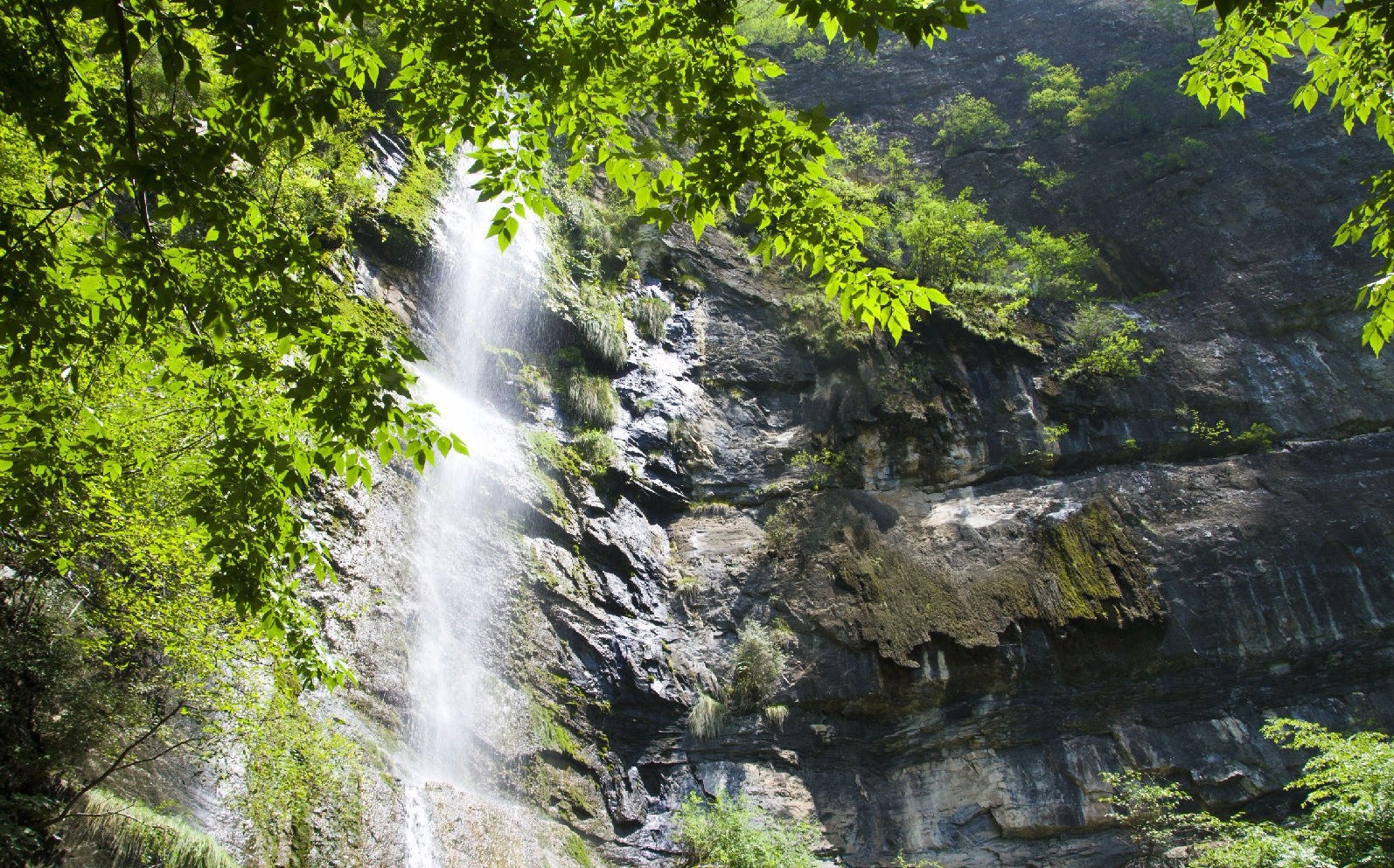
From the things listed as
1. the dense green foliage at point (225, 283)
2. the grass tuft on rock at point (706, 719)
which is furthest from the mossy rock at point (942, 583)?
the dense green foliage at point (225, 283)

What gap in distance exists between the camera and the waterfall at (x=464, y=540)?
8031 millimetres

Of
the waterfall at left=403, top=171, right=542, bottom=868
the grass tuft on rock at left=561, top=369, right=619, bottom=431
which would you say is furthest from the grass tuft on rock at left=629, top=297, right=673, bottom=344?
the waterfall at left=403, top=171, right=542, bottom=868

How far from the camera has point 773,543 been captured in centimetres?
1288

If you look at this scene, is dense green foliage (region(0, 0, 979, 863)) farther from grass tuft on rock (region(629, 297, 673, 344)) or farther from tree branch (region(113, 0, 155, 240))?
grass tuft on rock (region(629, 297, 673, 344))

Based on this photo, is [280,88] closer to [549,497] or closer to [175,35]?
[175,35]

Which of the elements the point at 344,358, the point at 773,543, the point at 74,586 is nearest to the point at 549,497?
the point at 773,543

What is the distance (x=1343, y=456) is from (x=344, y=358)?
1575cm

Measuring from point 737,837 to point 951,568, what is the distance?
546 centimetres

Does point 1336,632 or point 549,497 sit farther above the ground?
point 549,497

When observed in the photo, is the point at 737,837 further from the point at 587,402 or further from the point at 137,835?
the point at 587,402

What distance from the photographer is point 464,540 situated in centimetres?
991

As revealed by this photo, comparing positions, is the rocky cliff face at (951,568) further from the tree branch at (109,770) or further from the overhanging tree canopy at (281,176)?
the overhanging tree canopy at (281,176)

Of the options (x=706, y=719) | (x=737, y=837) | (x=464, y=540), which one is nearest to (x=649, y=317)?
(x=464, y=540)

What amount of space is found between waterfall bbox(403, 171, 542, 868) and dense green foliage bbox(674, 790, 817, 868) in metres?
2.14
